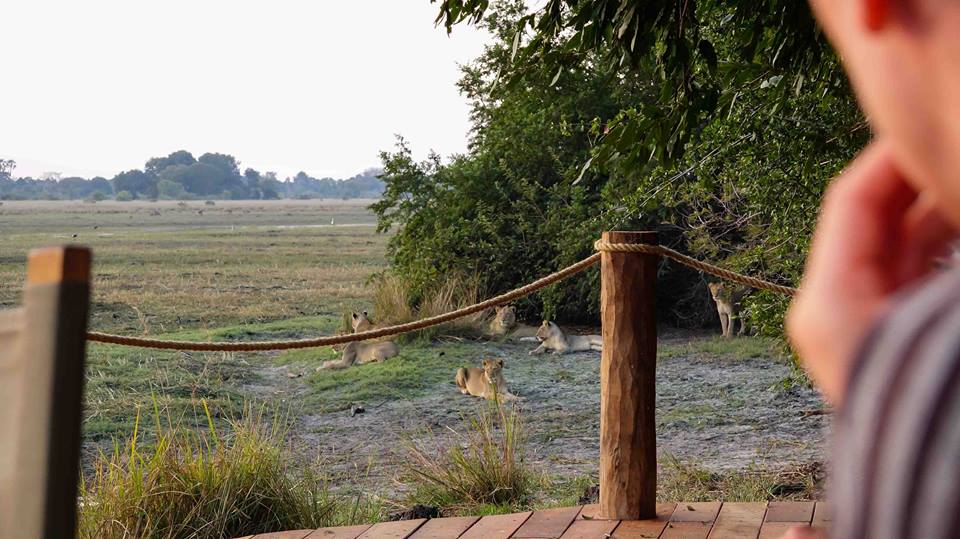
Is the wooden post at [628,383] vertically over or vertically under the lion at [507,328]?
over

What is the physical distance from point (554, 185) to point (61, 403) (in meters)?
11.4

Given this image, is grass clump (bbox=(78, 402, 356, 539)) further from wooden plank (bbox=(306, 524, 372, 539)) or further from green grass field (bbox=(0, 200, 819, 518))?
wooden plank (bbox=(306, 524, 372, 539))

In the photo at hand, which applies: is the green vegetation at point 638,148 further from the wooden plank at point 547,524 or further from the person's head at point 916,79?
the person's head at point 916,79

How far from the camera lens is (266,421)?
8.57 meters

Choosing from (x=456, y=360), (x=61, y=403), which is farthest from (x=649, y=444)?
(x=456, y=360)

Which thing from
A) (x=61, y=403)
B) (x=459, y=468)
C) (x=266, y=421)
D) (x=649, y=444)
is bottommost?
(x=266, y=421)

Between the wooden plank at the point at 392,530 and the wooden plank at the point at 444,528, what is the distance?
3cm

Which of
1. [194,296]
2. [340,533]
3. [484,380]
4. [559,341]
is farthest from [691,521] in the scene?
[194,296]

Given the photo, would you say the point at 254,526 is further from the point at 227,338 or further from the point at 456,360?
the point at 227,338

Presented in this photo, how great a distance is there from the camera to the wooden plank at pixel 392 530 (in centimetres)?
352

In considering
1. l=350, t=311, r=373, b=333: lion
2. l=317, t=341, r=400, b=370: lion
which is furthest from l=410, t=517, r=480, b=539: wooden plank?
l=350, t=311, r=373, b=333: lion

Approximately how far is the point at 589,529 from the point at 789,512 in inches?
28.6

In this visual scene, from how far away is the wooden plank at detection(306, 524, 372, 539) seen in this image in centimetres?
354

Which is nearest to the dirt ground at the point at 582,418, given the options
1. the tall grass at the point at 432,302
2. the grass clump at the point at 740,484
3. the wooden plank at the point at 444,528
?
the grass clump at the point at 740,484
